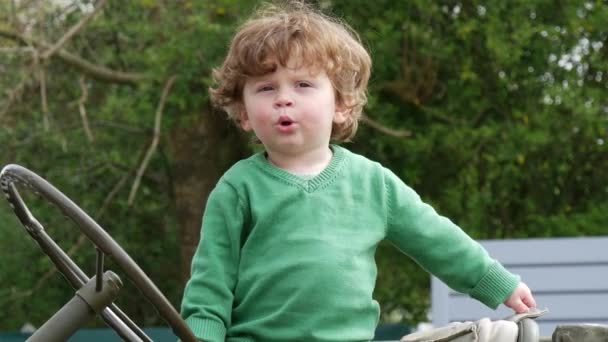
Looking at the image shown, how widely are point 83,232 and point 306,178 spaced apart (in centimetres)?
82

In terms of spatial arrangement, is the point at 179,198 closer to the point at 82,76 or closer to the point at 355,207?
the point at 82,76

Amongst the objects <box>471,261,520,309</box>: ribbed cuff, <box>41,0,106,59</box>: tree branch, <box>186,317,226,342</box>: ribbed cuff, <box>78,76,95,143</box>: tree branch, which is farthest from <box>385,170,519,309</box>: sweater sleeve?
<box>41,0,106,59</box>: tree branch

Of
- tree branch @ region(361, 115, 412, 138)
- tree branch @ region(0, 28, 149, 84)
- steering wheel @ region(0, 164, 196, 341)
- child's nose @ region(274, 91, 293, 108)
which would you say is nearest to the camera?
steering wheel @ region(0, 164, 196, 341)

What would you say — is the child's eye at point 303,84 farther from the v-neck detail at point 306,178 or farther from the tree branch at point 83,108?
the tree branch at point 83,108

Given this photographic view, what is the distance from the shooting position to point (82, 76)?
26.7 ft

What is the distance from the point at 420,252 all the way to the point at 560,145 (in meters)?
4.49

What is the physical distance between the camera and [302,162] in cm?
259

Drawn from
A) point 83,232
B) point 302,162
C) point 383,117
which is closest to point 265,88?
point 302,162

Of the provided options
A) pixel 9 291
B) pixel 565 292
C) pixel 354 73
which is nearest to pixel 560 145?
pixel 565 292

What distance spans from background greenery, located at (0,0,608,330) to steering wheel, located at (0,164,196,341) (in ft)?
16.1

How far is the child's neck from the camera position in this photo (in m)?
2.58

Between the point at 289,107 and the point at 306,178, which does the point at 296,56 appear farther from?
the point at 306,178

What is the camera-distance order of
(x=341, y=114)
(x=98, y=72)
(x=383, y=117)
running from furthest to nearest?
(x=98, y=72) → (x=383, y=117) → (x=341, y=114)

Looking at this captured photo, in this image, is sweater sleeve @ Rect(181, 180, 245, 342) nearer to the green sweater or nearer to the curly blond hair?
the green sweater
